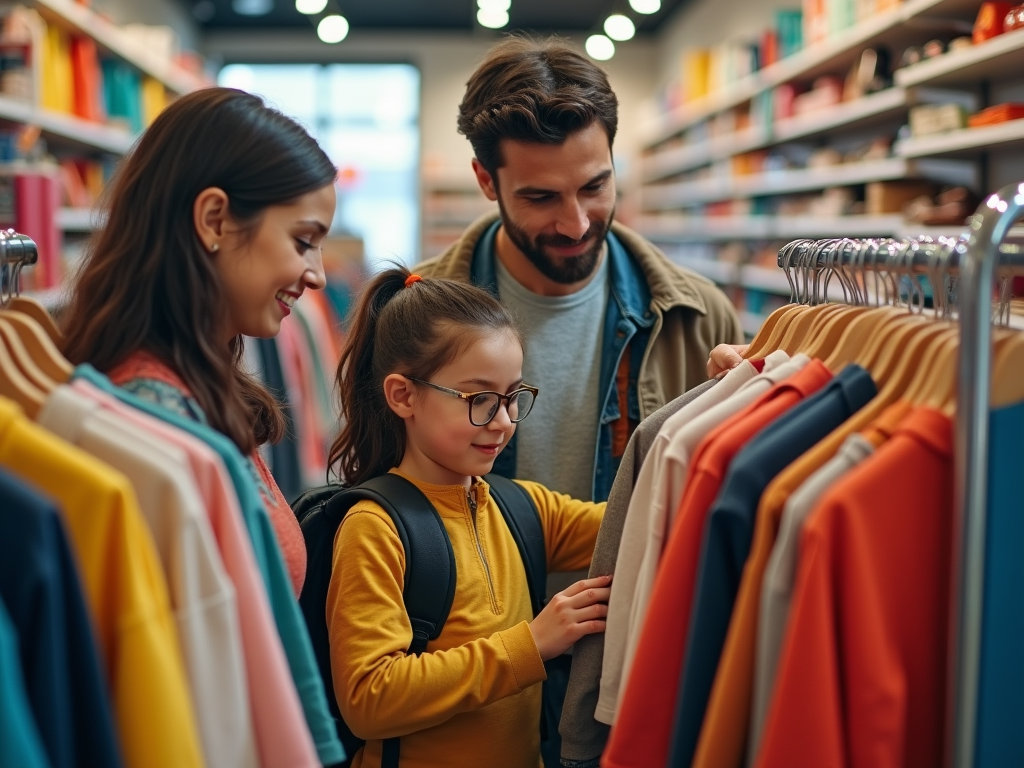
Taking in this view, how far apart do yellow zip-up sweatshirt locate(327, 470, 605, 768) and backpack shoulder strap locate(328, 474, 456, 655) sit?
17 millimetres

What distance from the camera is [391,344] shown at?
1.88 meters

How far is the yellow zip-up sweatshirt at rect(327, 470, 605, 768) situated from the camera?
1593 millimetres

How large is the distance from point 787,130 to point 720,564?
5.15m

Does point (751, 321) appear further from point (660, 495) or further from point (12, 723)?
point (12, 723)

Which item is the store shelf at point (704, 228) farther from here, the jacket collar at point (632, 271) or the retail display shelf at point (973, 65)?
the jacket collar at point (632, 271)

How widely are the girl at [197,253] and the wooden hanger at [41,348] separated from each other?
0.06m

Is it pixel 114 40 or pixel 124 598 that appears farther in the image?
pixel 114 40

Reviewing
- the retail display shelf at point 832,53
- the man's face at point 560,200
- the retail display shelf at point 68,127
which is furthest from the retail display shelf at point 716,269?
the man's face at point 560,200

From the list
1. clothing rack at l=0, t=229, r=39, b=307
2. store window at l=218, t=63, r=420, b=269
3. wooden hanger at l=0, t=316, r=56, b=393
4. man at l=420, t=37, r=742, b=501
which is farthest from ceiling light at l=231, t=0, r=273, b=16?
wooden hanger at l=0, t=316, r=56, b=393

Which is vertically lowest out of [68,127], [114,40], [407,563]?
[407,563]

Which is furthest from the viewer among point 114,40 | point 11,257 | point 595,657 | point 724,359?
point 114,40

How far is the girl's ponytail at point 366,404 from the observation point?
6.26ft

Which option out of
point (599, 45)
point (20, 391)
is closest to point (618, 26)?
point (599, 45)

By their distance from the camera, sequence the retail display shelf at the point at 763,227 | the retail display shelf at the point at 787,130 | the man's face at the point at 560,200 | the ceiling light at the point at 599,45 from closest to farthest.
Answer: the man's face at the point at 560,200
the retail display shelf at the point at 787,130
the retail display shelf at the point at 763,227
the ceiling light at the point at 599,45
